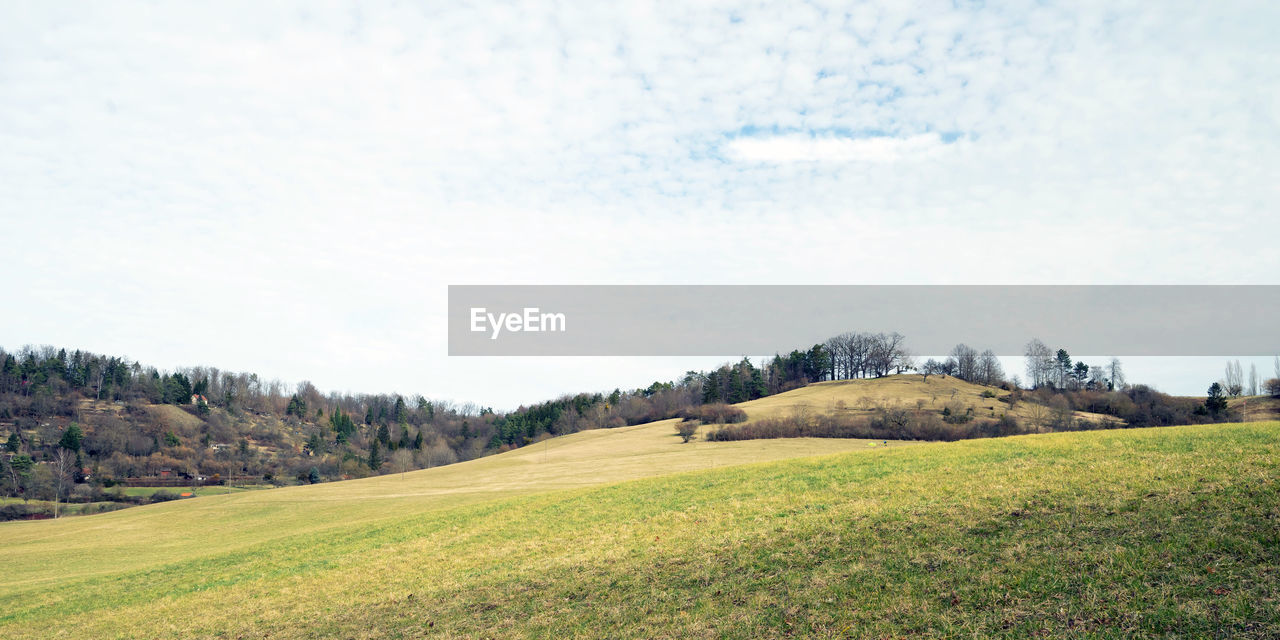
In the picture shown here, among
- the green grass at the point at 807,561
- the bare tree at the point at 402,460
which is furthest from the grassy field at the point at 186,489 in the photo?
the green grass at the point at 807,561

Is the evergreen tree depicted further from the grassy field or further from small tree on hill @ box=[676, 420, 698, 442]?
small tree on hill @ box=[676, 420, 698, 442]

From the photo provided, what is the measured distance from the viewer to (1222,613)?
9664 mm

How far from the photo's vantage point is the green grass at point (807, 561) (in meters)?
11.4

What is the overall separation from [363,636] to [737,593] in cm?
913

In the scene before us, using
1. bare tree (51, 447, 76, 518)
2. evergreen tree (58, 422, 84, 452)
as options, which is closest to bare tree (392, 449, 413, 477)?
bare tree (51, 447, 76, 518)

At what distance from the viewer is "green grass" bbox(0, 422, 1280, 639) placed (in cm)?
1136

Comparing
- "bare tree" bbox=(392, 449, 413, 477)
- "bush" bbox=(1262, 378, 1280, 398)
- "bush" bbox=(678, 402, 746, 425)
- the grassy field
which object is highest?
"bush" bbox=(1262, 378, 1280, 398)

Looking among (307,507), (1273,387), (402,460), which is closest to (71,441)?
(402,460)

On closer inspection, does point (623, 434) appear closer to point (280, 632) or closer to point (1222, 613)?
point (280, 632)

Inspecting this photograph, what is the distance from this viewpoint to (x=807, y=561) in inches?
622

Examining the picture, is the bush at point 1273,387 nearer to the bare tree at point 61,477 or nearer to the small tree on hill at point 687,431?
the small tree on hill at point 687,431

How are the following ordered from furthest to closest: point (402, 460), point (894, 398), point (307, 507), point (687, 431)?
1. point (402, 460)
2. point (894, 398)
3. point (687, 431)
4. point (307, 507)

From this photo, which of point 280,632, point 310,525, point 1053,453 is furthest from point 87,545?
point 1053,453

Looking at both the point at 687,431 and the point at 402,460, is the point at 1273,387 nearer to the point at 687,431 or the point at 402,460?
the point at 687,431
